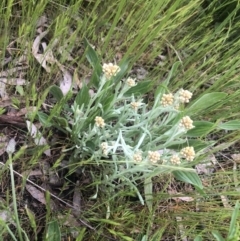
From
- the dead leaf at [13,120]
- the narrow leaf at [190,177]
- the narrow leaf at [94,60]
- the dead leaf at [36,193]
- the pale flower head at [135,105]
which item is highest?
the pale flower head at [135,105]

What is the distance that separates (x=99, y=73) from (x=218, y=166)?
53 centimetres

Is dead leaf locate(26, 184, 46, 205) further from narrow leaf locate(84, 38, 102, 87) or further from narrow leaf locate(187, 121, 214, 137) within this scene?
narrow leaf locate(187, 121, 214, 137)

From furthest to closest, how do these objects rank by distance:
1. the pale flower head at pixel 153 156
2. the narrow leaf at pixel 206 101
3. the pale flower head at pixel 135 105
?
the narrow leaf at pixel 206 101 < the pale flower head at pixel 135 105 < the pale flower head at pixel 153 156

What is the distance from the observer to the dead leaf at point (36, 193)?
3.88 feet

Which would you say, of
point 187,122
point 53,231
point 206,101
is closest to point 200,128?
point 206,101

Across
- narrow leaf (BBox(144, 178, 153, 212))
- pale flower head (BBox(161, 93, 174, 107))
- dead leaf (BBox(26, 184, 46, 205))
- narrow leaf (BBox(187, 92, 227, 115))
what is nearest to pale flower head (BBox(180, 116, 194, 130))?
pale flower head (BBox(161, 93, 174, 107))

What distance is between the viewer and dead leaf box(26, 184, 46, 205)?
3.88 feet

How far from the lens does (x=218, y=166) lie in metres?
1.47

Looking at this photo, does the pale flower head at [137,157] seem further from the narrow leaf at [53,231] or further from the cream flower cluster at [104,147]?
the narrow leaf at [53,231]

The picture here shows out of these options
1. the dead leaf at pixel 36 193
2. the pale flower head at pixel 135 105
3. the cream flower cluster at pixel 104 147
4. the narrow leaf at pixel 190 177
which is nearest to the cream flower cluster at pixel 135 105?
the pale flower head at pixel 135 105

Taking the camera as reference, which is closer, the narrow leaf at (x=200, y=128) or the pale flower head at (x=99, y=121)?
the pale flower head at (x=99, y=121)

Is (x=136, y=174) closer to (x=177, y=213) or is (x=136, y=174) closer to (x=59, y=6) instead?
(x=177, y=213)

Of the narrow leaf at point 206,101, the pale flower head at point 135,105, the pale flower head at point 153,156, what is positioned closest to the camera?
the pale flower head at point 153,156

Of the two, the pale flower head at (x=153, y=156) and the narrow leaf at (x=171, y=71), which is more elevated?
→ the narrow leaf at (x=171, y=71)
